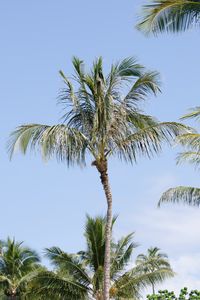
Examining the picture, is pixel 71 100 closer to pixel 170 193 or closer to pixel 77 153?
pixel 77 153

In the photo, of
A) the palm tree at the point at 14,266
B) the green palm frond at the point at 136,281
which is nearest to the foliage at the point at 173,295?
the green palm frond at the point at 136,281

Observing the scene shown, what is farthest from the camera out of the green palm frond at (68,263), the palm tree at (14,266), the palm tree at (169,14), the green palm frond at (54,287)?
the palm tree at (14,266)

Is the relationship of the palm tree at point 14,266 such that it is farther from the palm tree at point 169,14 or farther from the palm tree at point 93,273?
the palm tree at point 169,14

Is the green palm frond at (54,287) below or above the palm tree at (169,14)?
below

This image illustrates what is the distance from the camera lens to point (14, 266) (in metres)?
34.2

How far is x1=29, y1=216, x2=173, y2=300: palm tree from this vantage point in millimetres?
22188

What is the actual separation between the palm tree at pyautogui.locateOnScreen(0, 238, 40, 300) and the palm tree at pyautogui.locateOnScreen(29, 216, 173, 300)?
9.83m

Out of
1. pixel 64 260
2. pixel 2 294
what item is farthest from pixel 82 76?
pixel 2 294

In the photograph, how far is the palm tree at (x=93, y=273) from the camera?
72.8 feet

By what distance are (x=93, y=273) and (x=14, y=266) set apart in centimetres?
1161

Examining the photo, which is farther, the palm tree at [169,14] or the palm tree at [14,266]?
the palm tree at [14,266]

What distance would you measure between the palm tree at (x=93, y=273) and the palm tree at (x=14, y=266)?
983cm

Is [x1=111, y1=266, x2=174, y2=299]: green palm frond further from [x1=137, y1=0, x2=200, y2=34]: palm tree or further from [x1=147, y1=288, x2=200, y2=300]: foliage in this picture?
[x1=137, y1=0, x2=200, y2=34]: palm tree

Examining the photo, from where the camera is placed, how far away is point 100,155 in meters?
18.0
